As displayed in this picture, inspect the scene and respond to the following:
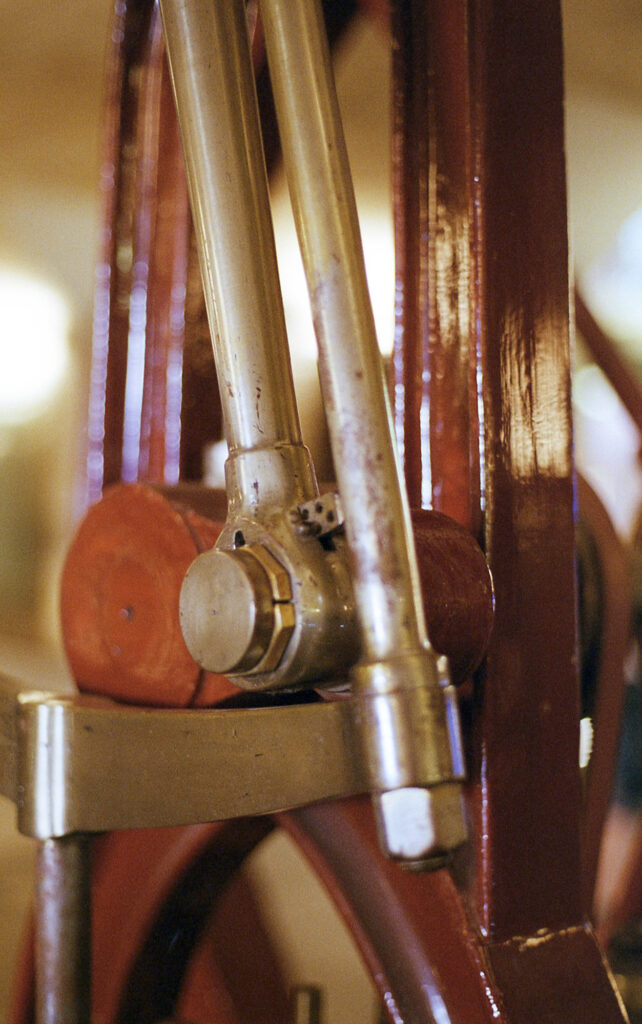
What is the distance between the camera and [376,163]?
79.5 inches

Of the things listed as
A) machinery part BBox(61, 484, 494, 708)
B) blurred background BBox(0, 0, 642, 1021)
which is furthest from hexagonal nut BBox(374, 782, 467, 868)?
blurred background BBox(0, 0, 642, 1021)

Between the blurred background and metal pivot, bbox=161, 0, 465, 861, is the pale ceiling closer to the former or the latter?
the blurred background

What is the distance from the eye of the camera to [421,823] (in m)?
0.26

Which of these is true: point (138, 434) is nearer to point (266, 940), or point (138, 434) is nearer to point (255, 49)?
point (255, 49)

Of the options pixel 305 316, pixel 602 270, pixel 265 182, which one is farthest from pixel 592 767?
pixel 602 270

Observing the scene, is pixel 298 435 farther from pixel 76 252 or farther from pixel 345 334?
pixel 76 252

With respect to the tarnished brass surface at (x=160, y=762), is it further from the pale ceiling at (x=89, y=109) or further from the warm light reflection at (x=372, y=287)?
the pale ceiling at (x=89, y=109)

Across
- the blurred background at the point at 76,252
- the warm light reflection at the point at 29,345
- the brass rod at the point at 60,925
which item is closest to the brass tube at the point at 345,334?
the brass rod at the point at 60,925

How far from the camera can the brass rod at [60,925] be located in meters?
0.26

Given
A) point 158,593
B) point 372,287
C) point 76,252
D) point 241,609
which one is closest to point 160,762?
point 241,609

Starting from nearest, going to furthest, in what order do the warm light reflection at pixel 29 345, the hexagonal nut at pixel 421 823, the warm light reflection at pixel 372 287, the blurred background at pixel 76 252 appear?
the hexagonal nut at pixel 421 823 < the warm light reflection at pixel 372 287 < the blurred background at pixel 76 252 < the warm light reflection at pixel 29 345

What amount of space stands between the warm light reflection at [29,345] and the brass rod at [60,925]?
14.8 ft

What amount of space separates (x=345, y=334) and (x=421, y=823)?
0.15 metres

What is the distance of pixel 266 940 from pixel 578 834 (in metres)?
0.42
